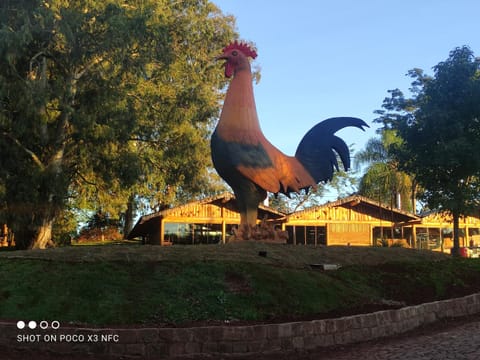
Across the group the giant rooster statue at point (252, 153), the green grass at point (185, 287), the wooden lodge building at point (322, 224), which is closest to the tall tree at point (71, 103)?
the wooden lodge building at point (322, 224)

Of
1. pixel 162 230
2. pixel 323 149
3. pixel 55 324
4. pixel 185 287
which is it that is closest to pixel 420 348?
pixel 185 287

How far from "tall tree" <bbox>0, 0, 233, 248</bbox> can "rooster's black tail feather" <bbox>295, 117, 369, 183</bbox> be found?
27.6 ft

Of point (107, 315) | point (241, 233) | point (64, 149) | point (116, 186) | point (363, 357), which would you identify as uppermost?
point (64, 149)

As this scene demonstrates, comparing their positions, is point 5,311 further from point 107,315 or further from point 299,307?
point 299,307

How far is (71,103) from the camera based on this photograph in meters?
19.7

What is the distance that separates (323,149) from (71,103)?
1064 cm

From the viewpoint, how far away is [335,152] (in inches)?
588

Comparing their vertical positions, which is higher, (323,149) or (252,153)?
(323,149)

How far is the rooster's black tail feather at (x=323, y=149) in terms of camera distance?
14547mm

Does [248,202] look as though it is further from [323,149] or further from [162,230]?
[162,230]

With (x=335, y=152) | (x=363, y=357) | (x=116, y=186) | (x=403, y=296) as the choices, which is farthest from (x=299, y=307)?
(x=116, y=186)

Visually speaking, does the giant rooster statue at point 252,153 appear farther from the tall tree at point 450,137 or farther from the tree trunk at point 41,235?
the tree trunk at point 41,235

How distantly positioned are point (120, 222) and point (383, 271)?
3256 cm

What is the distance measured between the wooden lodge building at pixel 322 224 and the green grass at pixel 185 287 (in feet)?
44.9
